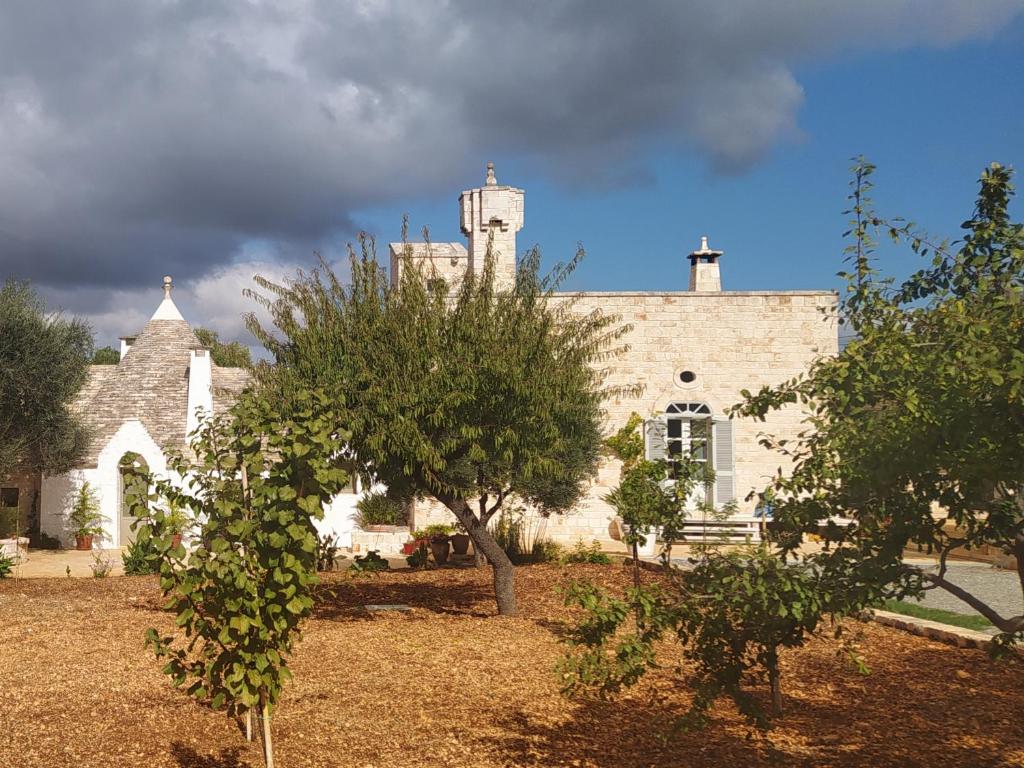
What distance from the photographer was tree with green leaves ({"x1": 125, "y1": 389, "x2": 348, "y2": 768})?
4879 millimetres

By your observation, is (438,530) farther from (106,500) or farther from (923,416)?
(923,416)

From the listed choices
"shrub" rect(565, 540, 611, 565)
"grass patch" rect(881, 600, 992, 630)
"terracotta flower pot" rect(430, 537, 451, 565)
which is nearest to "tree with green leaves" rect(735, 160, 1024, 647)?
"grass patch" rect(881, 600, 992, 630)

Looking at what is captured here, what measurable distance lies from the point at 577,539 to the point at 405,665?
1236cm

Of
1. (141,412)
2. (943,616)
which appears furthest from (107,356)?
(943,616)

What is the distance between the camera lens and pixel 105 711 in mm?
7223

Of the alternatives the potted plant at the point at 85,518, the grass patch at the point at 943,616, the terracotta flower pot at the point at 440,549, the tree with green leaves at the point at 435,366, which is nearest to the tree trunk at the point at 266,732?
the tree with green leaves at the point at 435,366

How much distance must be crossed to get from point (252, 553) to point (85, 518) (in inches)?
742

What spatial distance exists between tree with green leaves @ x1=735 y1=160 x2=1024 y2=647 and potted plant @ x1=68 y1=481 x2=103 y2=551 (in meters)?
20.6

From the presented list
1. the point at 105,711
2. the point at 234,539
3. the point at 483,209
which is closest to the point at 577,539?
the point at 483,209

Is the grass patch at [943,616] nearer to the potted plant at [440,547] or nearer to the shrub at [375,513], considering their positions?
the potted plant at [440,547]

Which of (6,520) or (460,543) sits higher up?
(6,520)

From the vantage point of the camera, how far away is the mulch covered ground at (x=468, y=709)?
6039mm

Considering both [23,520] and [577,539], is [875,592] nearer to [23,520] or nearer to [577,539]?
[577,539]

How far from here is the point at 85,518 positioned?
21641 millimetres
